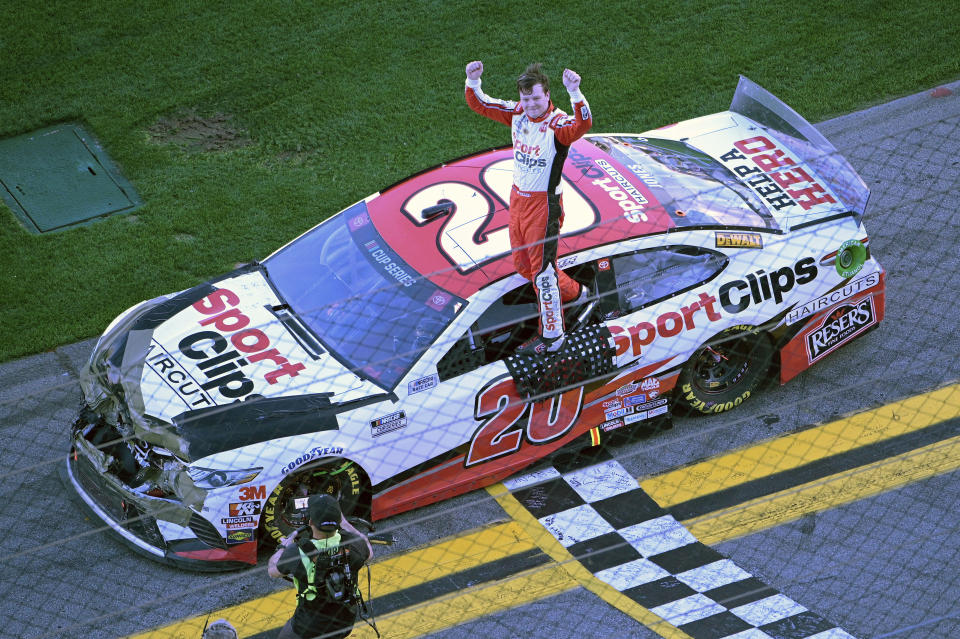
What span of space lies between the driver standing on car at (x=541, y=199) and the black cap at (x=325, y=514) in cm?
164

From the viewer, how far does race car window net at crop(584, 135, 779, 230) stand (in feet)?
21.9

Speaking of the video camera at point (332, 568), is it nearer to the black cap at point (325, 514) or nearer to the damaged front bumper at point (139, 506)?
the black cap at point (325, 514)

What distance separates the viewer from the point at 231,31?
10.2 meters

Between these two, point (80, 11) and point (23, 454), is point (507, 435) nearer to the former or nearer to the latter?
point (23, 454)

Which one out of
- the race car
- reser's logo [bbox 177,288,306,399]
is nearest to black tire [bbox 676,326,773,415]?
the race car

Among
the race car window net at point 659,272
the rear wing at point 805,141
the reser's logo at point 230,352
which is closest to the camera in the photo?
the reser's logo at point 230,352

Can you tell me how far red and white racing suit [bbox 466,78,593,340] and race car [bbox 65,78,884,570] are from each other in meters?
0.09

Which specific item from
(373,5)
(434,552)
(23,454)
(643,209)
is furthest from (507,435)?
(373,5)

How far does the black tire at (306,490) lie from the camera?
584 centimetres

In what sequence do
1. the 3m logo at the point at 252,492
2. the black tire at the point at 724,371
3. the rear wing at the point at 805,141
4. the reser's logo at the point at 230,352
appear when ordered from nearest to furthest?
the 3m logo at the point at 252,492 < the reser's logo at the point at 230,352 < the black tire at the point at 724,371 < the rear wing at the point at 805,141

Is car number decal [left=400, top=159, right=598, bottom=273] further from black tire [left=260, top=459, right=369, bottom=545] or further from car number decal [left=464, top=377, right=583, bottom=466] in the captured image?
black tire [left=260, top=459, right=369, bottom=545]

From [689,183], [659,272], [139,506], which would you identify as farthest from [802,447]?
[139,506]

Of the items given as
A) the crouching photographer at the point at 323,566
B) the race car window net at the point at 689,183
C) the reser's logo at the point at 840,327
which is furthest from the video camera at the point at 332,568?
the reser's logo at the point at 840,327

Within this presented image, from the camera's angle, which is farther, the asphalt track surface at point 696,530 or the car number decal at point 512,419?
the car number decal at point 512,419
